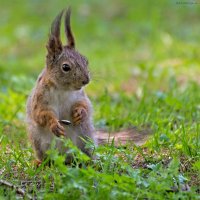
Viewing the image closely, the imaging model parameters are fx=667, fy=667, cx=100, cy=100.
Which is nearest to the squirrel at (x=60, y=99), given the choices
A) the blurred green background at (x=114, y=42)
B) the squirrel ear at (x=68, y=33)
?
the squirrel ear at (x=68, y=33)

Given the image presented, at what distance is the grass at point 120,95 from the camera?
3.53m

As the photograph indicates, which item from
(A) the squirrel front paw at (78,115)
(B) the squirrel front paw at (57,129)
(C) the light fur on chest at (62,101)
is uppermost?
(C) the light fur on chest at (62,101)

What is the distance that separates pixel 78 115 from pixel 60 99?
170 mm

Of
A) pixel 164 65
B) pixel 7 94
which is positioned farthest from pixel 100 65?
pixel 7 94

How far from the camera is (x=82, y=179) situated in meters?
3.40

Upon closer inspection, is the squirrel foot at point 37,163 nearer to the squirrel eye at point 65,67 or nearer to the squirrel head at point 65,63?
the squirrel head at point 65,63

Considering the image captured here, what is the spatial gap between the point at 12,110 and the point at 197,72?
2.47 metres

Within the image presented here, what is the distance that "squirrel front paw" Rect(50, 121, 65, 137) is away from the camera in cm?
416

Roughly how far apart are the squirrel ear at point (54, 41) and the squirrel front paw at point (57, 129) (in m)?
0.55

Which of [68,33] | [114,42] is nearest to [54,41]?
[68,33]

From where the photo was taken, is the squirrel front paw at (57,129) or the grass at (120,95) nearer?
the grass at (120,95)

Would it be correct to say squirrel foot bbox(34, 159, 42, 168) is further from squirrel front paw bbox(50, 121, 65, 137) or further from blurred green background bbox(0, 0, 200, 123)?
blurred green background bbox(0, 0, 200, 123)

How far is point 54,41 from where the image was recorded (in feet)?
14.5

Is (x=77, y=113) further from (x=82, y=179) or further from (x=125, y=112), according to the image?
(x=125, y=112)
